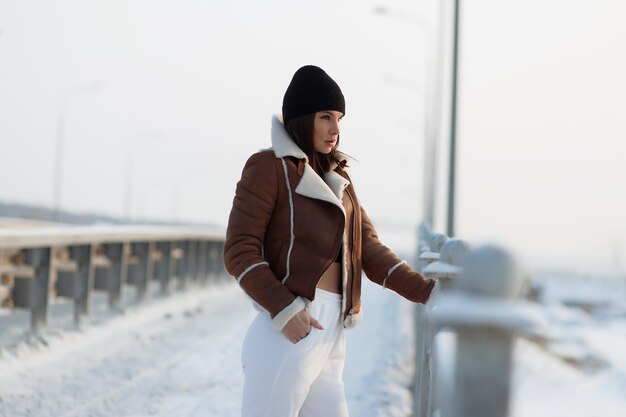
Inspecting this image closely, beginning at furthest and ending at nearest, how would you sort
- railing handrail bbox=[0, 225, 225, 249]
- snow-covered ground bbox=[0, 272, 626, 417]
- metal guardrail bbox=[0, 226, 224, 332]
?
metal guardrail bbox=[0, 226, 224, 332] → railing handrail bbox=[0, 225, 225, 249] → snow-covered ground bbox=[0, 272, 626, 417]

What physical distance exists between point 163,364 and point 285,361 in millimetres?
6218

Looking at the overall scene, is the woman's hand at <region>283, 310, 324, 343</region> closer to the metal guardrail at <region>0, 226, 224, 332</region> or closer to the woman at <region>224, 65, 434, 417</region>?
the woman at <region>224, 65, 434, 417</region>

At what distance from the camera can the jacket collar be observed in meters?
2.91

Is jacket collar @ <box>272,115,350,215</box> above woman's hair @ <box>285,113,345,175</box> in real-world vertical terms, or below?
below

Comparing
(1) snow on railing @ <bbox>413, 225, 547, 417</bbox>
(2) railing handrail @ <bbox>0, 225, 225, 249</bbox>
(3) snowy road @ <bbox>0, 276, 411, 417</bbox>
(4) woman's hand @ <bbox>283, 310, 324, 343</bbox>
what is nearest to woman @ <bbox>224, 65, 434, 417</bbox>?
(4) woman's hand @ <bbox>283, 310, 324, 343</bbox>

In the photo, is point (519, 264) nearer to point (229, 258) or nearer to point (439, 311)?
point (439, 311)

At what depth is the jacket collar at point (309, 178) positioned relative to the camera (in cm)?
291

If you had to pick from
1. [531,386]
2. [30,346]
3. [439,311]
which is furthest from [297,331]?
[531,386]

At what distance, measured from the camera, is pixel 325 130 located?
3.06 meters

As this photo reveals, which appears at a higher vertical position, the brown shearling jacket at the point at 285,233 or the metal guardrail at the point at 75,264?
the brown shearling jacket at the point at 285,233

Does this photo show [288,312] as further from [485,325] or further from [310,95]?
[485,325]

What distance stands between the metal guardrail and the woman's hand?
250 inches

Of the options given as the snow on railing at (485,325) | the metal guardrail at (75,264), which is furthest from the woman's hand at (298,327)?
the metal guardrail at (75,264)

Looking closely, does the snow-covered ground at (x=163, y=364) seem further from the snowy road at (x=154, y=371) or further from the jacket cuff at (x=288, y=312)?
the jacket cuff at (x=288, y=312)
